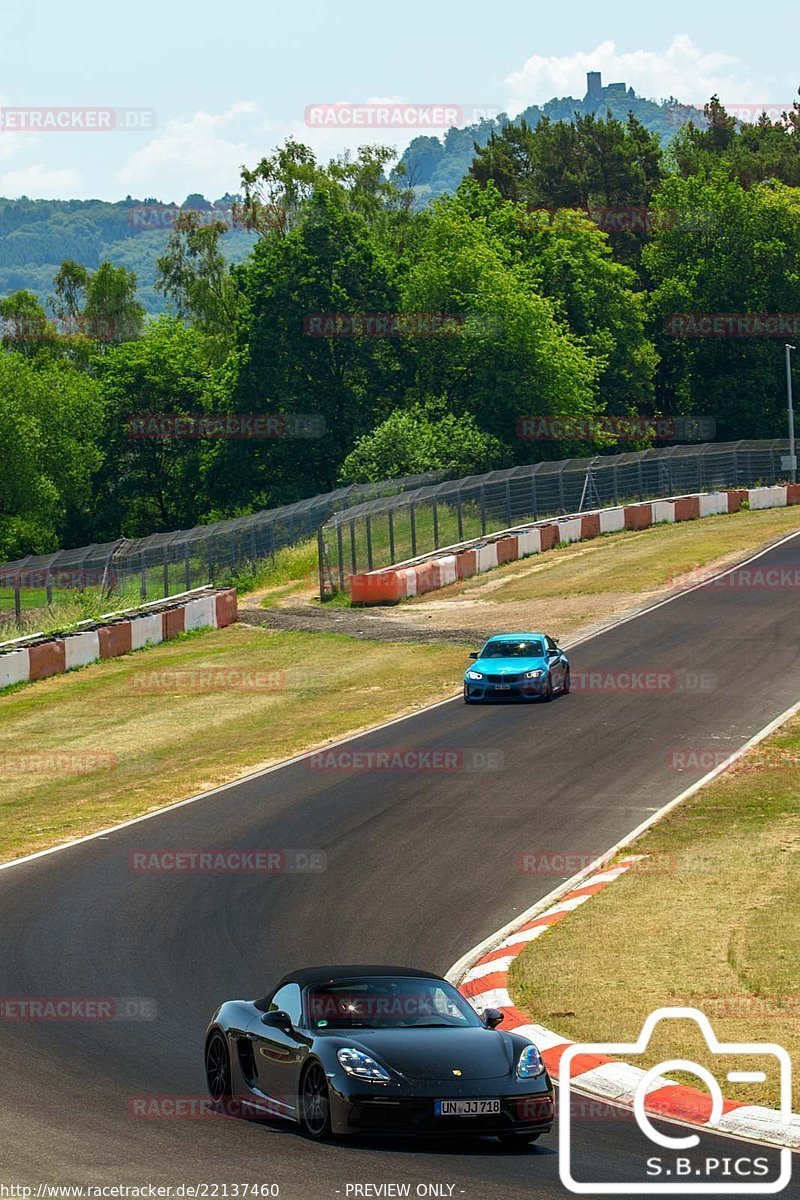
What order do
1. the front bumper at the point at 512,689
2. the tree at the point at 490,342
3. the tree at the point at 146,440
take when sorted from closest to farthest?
1. the front bumper at the point at 512,689
2. the tree at the point at 490,342
3. the tree at the point at 146,440

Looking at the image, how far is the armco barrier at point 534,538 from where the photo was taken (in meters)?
52.3

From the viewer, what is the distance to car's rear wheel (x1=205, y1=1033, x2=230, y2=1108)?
41.0ft

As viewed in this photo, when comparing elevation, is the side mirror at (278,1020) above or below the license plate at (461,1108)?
above

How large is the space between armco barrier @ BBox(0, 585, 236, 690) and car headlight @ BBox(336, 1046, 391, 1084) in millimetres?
29651

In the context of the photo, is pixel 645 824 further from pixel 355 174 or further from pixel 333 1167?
pixel 355 174

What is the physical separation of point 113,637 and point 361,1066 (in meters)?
33.9

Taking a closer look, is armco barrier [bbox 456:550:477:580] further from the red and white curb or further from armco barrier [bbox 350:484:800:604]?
the red and white curb

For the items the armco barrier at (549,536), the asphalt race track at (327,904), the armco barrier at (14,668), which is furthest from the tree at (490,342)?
the asphalt race track at (327,904)

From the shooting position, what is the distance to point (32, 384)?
93.9 m

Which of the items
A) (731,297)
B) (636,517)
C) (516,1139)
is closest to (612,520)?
(636,517)

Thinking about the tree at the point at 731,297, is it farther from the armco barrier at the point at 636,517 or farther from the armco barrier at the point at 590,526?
the armco barrier at the point at 590,526

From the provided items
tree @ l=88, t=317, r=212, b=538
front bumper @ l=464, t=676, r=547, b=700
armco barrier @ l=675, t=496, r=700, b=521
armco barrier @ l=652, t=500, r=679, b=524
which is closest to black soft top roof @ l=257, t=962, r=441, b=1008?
front bumper @ l=464, t=676, r=547, b=700

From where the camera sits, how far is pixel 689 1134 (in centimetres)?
1146

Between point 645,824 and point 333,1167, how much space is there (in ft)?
45.0
